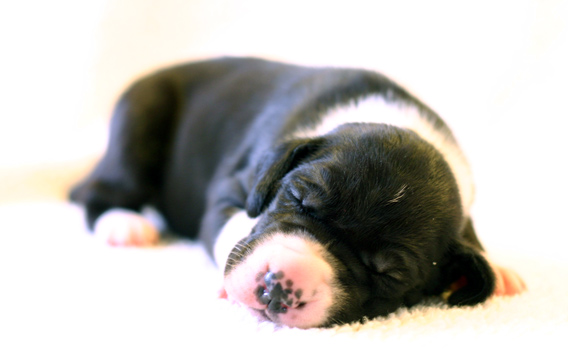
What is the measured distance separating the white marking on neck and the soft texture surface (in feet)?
1.86

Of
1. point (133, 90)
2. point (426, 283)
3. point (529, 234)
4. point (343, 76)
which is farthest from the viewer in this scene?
point (133, 90)

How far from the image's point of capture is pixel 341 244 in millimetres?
2002

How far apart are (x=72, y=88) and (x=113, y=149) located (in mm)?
2141

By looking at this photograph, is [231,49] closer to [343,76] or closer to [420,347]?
[343,76]

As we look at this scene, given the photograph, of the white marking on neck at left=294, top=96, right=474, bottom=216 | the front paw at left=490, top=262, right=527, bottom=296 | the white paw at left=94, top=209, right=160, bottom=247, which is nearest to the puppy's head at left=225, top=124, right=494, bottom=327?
the front paw at left=490, top=262, right=527, bottom=296

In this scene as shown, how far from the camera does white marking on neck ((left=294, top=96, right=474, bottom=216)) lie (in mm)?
2646

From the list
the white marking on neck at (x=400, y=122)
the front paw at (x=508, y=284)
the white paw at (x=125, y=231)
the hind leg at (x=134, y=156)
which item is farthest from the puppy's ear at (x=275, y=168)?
the hind leg at (x=134, y=156)

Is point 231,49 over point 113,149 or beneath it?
over

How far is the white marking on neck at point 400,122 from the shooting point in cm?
265

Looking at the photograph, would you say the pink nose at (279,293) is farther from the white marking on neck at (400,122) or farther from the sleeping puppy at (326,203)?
the white marking on neck at (400,122)

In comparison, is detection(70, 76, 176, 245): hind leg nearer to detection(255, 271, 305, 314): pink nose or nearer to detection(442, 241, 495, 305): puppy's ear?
detection(255, 271, 305, 314): pink nose

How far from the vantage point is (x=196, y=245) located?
3.37 meters

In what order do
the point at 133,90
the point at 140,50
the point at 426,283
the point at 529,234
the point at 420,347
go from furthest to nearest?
the point at 140,50 < the point at 133,90 < the point at 529,234 < the point at 426,283 < the point at 420,347

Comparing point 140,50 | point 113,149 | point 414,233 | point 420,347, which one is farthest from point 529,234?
point 140,50
